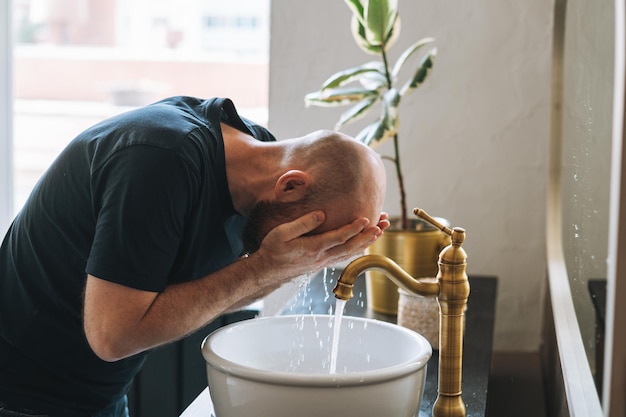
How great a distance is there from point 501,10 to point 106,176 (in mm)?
1140

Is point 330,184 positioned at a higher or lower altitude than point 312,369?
Result: higher

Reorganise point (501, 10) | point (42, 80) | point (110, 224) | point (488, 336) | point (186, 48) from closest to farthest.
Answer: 1. point (110, 224)
2. point (488, 336)
3. point (501, 10)
4. point (42, 80)
5. point (186, 48)

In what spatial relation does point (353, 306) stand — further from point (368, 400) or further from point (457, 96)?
point (368, 400)

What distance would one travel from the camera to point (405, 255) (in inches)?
59.2

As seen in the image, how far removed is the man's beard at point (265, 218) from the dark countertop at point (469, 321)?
0.17 metres

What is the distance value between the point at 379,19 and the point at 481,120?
439 millimetres

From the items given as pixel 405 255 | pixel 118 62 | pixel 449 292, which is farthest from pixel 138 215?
pixel 118 62

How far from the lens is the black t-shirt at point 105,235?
1.01 meters

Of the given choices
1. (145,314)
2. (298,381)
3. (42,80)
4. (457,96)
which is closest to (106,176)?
(145,314)

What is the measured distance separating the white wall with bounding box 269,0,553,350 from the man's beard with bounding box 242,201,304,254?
799 mm

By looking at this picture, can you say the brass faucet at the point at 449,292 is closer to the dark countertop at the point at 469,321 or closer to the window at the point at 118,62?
the dark countertop at the point at 469,321

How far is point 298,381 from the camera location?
85 cm

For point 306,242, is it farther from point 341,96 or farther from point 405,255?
point 341,96

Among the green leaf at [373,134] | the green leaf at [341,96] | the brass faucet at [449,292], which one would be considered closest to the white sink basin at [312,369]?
the brass faucet at [449,292]
